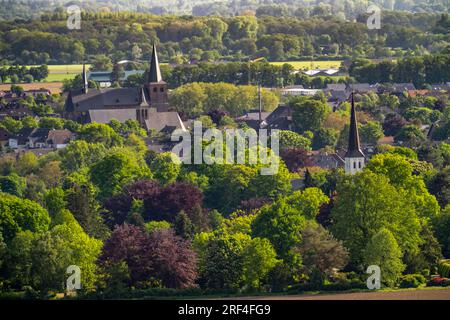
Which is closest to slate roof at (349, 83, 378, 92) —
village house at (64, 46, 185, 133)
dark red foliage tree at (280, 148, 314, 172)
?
village house at (64, 46, 185, 133)

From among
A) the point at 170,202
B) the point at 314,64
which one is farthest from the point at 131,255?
the point at 314,64

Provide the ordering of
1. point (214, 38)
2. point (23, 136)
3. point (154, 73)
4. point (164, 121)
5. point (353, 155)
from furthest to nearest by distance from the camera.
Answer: point (214, 38) < point (154, 73) < point (164, 121) < point (23, 136) < point (353, 155)

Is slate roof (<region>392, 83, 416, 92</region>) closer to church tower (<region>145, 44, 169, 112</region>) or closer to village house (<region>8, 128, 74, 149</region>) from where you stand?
church tower (<region>145, 44, 169, 112</region>)

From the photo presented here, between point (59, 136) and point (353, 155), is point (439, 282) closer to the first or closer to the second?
point (353, 155)

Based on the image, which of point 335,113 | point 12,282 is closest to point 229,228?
point 12,282

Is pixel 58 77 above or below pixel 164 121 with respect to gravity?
below

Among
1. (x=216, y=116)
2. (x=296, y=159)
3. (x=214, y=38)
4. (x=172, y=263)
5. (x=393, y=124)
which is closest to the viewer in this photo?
(x=172, y=263)
